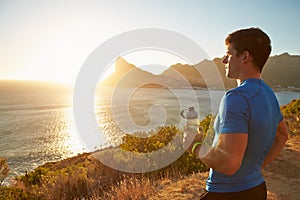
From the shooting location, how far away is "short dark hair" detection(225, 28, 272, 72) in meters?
1.73

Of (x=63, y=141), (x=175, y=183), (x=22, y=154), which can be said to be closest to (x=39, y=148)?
(x=22, y=154)

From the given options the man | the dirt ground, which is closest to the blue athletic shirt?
the man

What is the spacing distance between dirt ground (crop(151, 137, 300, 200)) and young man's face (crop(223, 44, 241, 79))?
407cm

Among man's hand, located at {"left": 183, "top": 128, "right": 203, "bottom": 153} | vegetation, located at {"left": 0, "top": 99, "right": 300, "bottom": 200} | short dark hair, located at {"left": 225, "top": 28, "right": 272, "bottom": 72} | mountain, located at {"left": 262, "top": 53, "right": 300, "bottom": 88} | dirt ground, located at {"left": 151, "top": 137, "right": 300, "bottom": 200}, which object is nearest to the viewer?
short dark hair, located at {"left": 225, "top": 28, "right": 272, "bottom": 72}

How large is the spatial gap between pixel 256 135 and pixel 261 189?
0.48 meters

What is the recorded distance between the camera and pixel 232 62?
182cm

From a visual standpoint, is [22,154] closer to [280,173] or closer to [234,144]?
[280,173]

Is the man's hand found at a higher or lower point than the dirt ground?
higher

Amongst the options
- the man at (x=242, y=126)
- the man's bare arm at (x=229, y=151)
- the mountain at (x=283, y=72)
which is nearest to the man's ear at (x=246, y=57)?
the man at (x=242, y=126)

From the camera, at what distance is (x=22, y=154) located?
3916 cm

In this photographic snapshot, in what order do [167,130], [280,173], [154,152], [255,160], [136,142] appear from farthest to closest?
[167,130], [136,142], [154,152], [280,173], [255,160]

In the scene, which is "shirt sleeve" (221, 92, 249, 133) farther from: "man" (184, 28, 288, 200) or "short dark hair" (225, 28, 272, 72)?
"short dark hair" (225, 28, 272, 72)

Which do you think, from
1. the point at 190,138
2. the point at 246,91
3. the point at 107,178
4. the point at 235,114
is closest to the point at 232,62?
the point at 246,91

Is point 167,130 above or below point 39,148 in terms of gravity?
above
